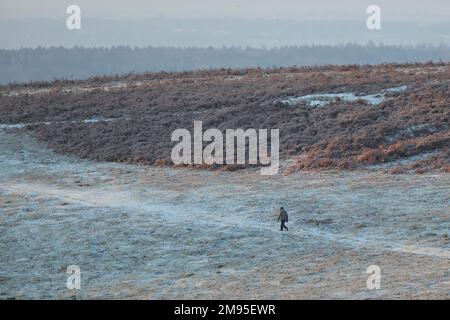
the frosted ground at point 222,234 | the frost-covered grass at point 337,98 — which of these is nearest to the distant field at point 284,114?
the frost-covered grass at point 337,98

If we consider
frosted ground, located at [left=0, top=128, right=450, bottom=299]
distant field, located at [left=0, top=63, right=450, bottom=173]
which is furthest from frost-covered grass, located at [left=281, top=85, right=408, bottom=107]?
frosted ground, located at [left=0, top=128, right=450, bottom=299]

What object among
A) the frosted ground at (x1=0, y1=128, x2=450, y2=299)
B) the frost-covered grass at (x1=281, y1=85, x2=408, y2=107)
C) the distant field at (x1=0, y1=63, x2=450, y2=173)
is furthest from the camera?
the frost-covered grass at (x1=281, y1=85, x2=408, y2=107)

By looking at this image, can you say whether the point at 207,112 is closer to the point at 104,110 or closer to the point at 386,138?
the point at 104,110

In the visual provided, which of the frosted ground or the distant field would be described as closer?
the frosted ground

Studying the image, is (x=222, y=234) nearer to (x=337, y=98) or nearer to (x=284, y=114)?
(x=284, y=114)

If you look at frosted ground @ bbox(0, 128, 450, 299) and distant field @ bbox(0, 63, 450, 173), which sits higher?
distant field @ bbox(0, 63, 450, 173)

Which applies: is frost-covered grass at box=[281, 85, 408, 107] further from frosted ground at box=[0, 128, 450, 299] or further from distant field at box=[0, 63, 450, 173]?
frosted ground at box=[0, 128, 450, 299]

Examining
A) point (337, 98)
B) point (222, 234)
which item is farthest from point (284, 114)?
point (222, 234)

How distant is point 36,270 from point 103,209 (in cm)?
661

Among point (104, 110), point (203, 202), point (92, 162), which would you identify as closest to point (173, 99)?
point (104, 110)

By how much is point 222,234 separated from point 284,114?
57.4 ft

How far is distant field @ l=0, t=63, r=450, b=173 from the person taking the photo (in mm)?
36531

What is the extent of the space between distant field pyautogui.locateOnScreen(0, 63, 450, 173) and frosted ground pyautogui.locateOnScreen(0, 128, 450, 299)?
10.3 ft

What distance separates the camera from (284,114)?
43750 mm
